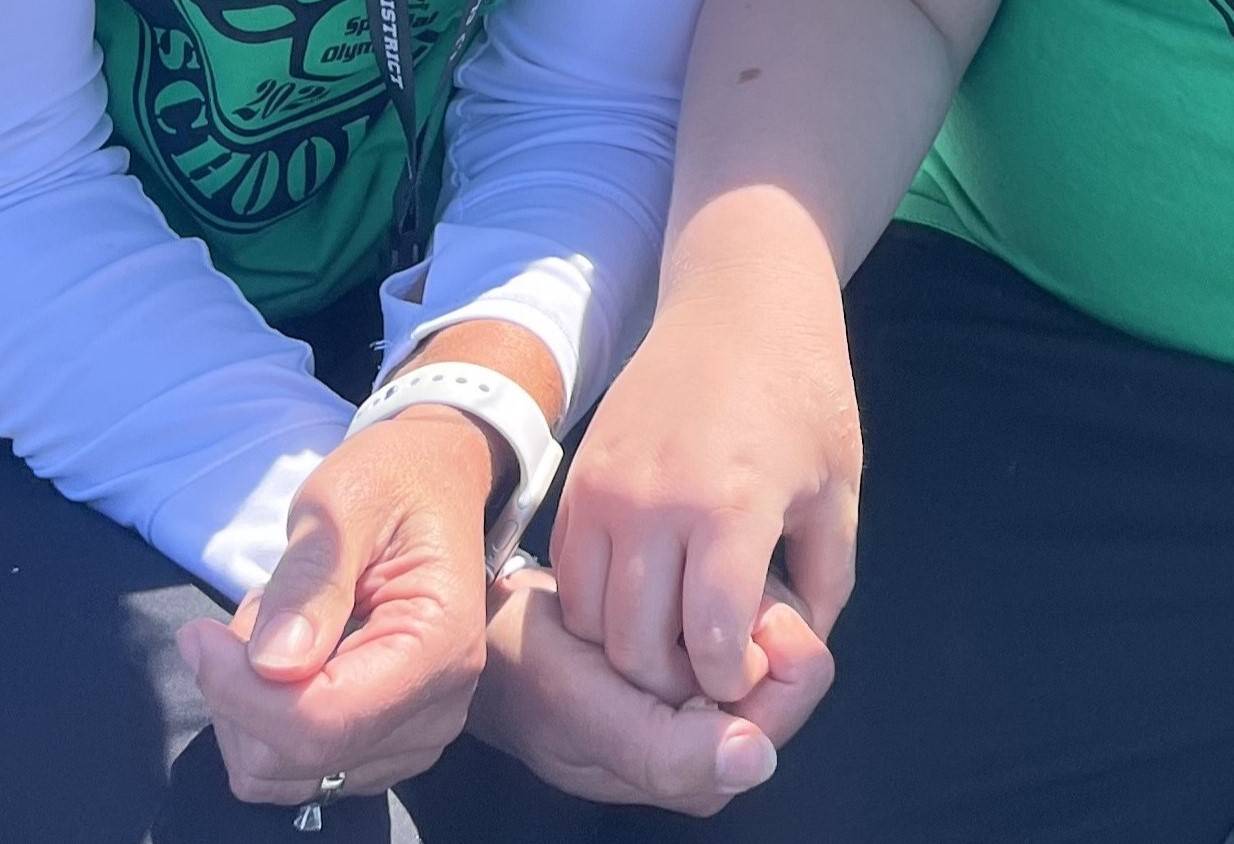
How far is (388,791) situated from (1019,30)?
1.60 ft

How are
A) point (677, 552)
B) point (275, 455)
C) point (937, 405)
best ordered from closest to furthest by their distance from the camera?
point (677, 552)
point (275, 455)
point (937, 405)

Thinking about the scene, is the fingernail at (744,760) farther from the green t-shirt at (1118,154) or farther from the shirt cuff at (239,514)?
the green t-shirt at (1118,154)

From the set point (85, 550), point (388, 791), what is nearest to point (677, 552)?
point (388, 791)

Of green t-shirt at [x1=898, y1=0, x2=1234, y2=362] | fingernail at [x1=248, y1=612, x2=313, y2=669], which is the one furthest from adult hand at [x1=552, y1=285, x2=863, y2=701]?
green t-shirt at [x1=898, y1=0, x2=1234, y2=362]

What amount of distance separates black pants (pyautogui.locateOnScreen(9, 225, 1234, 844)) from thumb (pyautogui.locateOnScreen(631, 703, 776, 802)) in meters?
0.08

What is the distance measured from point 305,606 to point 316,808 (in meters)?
0.12

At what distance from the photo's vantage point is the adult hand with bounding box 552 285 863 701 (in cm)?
53

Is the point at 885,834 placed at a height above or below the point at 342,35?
below

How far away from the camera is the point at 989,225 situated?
83 centimetres

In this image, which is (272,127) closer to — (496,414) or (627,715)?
(496,414)

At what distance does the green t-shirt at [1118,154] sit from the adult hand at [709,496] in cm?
23

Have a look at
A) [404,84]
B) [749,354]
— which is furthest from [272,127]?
[749,354]

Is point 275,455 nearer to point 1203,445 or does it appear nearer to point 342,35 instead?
point 342,35

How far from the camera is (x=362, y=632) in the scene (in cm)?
52
